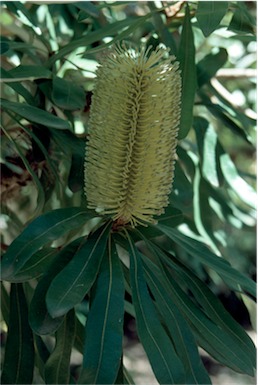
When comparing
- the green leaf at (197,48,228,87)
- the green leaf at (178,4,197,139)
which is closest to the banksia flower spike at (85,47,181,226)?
the green leaf at (178,4,197,139)

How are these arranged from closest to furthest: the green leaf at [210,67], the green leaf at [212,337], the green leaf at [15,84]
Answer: the green leaf at [212,337] < the green leaf at [15,84] < the green leaf at [210,67]

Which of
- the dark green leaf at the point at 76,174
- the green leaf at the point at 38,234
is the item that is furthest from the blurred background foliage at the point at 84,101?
the green leaf at the point at 38,234

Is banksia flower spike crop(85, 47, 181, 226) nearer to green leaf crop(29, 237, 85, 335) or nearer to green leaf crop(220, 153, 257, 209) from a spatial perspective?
green leaf crop(29, 237, 85, 335)

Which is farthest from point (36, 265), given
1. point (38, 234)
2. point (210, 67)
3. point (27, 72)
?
point (210, 67)

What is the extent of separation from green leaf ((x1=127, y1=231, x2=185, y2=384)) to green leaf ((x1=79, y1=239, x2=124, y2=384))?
0.03 m

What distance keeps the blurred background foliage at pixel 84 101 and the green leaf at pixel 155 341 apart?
0.66ft

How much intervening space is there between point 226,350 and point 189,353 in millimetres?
55

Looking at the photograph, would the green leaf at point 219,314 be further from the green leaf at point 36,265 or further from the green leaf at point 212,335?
the green leaf at point 36,265

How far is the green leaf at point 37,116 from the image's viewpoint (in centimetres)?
93

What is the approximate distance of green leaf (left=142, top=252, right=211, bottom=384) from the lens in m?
0.85

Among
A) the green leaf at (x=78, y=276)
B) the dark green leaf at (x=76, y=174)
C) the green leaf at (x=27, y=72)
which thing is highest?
the green leaf at (x=27, y=72)

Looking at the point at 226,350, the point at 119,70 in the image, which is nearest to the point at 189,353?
the point at 226,350

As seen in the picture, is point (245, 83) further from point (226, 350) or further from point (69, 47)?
point (226, 350)

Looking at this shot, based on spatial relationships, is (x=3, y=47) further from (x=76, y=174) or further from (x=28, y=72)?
(x=76, y=174)
